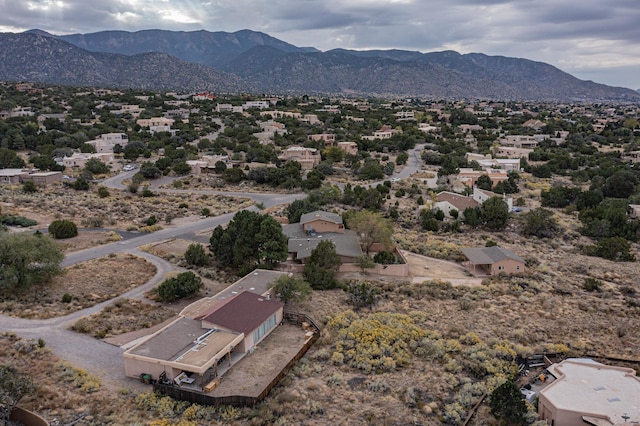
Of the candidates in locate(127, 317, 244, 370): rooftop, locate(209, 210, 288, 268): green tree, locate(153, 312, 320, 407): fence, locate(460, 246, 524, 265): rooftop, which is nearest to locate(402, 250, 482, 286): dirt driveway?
locate(460, 246, 524, 265): rooftop

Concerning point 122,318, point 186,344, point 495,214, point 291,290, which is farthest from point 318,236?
point 495,214

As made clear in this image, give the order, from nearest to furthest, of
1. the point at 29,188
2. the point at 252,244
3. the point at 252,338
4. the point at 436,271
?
the point at 252,338
the point at 252,244
the point at 436,271
the point at 29,188

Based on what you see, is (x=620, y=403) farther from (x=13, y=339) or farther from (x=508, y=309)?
(x=13, y=339)

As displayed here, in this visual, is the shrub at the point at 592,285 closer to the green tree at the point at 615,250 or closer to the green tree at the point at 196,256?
the green tree at the point at 615,250

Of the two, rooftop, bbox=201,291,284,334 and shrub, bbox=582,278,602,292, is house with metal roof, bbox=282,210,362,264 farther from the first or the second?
shrub, bbox=582,278,602,292

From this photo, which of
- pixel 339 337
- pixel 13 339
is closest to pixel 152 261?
pixel 13 339

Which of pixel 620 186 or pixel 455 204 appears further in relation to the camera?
pixel 620 186

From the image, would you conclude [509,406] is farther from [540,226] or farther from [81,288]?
[540,226]

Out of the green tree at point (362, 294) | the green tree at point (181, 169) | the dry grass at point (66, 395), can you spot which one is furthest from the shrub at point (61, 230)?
the green tree at point (181, 169)
